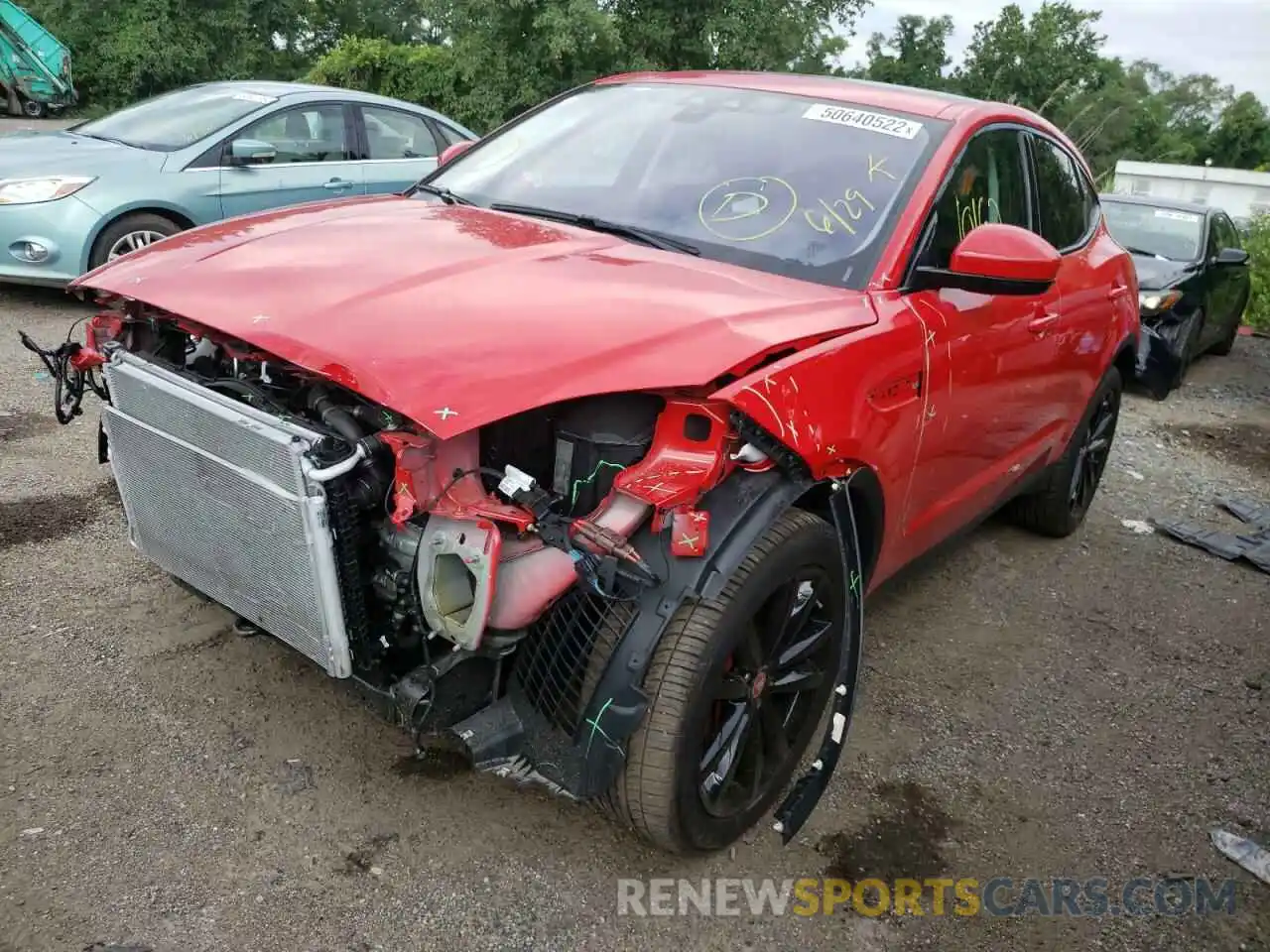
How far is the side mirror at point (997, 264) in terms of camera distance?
276 cm

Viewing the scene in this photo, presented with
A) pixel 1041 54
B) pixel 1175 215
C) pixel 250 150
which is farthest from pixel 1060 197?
pixel 1041 54

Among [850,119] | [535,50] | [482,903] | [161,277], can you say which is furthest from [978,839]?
[535,50]

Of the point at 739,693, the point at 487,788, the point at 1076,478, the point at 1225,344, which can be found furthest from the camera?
the point at 1225,344

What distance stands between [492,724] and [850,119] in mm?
2149

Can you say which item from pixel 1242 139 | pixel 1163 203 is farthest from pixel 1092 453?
pixel 1242 139

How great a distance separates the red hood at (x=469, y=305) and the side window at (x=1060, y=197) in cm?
159

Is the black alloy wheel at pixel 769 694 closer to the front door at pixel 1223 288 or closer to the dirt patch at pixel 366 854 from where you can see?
the dirt patch at pixel 366 854

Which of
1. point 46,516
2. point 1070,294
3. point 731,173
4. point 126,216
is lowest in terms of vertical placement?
point 46,516

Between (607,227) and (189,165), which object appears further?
(189,165)

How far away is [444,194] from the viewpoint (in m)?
3.48

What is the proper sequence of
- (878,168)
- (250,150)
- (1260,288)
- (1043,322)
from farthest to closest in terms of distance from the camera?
(1260,288), (250,150), (1043,322), (878,168)

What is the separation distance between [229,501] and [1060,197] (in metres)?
3.33

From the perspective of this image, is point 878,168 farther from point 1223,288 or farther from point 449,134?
point 1223,288

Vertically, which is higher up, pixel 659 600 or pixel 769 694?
pixel 659 600
